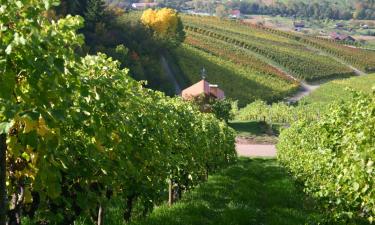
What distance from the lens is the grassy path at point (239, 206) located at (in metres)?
12.1

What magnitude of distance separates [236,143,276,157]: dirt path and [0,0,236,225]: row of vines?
35.6 m

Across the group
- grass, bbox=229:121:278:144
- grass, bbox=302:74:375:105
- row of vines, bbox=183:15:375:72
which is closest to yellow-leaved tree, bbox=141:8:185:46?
grass, bbox=302:74:375:105

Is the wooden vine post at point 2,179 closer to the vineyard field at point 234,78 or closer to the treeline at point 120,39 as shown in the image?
the treeline at point 120,39

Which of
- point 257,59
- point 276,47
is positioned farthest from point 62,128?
point 276,47

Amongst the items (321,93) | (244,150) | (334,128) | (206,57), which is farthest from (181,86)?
(334,128)

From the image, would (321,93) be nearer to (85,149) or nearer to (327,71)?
A: (327,71)

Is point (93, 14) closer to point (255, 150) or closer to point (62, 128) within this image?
point (255, 150)

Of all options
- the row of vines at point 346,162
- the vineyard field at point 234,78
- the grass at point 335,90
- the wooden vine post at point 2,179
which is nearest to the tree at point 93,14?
the vineyard field at point 234,78

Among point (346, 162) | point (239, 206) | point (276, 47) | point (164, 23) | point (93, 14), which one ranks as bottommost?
point (276, 47)

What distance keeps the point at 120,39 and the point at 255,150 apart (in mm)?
30141

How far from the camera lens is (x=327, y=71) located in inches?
4611

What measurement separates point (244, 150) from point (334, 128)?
37.7m

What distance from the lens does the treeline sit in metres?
64.9

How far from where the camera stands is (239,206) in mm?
14227
